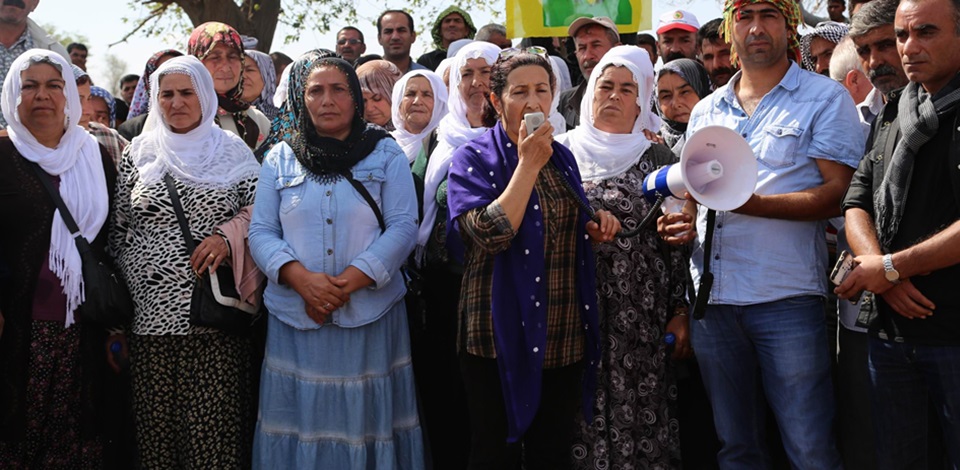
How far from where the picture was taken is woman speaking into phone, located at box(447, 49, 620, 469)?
3.55 m

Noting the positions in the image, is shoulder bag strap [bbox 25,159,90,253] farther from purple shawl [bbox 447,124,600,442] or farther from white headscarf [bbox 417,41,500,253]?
purple shawl [bbox 447,124,600,442]

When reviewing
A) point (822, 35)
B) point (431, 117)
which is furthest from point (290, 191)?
point (822, 35)

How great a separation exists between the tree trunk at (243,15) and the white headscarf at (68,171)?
9789 mm

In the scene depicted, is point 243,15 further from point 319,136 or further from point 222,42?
point 319,136

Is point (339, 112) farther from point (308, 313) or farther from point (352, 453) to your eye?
point (352, 453)

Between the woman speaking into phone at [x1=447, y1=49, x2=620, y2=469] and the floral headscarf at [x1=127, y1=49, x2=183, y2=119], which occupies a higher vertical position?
the floral headscarf at [x1=127, y1=49, x2=183, y2=119]

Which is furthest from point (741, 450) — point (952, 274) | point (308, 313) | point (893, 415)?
point (308, 313)

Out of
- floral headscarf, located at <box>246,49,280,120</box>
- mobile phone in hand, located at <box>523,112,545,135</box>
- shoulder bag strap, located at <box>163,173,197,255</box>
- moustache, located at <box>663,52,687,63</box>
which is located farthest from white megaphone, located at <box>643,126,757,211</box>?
floral headscarf, located at <box>246,49,280,120</box>

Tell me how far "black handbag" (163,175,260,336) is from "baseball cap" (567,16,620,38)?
314cm

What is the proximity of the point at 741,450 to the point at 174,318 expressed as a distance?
8.28ft

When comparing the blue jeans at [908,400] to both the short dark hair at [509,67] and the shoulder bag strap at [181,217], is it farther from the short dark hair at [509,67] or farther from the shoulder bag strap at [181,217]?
the shoulder bag strap at [181,217]

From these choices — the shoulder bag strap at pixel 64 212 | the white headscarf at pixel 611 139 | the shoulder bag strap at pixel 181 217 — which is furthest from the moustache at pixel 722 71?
the shoulder bag strap at pixel 64 212

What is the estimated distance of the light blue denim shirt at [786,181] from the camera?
3.55 meters

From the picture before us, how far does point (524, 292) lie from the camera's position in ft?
11.7
